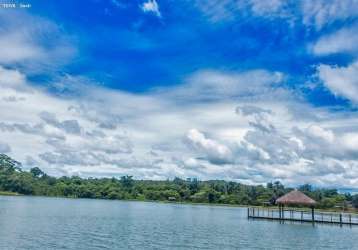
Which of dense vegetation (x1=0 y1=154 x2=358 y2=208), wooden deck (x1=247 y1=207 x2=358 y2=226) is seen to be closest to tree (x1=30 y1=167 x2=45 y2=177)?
dense vegetation (x1=0 y1=154 x2=358 y2=208)

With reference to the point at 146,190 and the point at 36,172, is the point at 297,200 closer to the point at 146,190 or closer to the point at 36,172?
the point at 146,190

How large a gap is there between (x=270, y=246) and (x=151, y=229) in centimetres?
1380

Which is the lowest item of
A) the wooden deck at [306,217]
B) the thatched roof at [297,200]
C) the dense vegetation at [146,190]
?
the wooden deck at [306,217]

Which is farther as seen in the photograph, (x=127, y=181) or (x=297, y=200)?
(x=127, y=181)

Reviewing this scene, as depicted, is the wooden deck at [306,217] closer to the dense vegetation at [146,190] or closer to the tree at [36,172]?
the dense vegetation at [146,190]

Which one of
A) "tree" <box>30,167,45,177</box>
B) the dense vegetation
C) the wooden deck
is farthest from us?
"tree" <box>30,167,45,177</box>

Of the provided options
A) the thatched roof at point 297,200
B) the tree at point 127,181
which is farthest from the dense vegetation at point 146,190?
the thatched roof at point 297,200

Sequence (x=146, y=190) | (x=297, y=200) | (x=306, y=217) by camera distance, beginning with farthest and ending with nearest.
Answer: (x=146, y=190) < (x=306, y=217) < (x=297, y=200)

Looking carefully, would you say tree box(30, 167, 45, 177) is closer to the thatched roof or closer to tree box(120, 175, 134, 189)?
tree box(120, 175, 134, 189)

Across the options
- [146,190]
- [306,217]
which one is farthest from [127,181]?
[306,217]

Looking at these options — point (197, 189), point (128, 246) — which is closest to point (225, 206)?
point (197, 189)

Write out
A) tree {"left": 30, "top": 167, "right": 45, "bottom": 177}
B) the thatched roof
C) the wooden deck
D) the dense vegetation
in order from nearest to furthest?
the thatched roof
the wooden deck
the dense vegetation
tree {"left": 30, "top": 167, "right": 45, "bottom": 177}

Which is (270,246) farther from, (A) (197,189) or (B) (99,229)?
(A) (197,189)

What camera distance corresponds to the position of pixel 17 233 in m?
37.0
